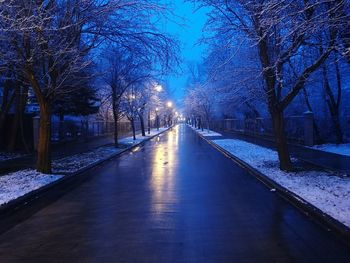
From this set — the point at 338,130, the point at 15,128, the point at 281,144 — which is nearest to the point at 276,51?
the point at 281,144

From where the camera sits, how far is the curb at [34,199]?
30.2 ft

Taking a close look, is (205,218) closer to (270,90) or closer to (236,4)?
(270,90)

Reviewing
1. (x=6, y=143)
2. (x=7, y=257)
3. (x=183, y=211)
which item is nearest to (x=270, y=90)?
(x=183, y=211)

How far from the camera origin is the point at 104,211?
385 inches

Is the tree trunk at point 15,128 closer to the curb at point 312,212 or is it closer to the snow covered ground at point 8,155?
the snow covered ground at point 8,155

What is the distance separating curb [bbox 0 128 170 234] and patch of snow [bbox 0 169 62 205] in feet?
0.52

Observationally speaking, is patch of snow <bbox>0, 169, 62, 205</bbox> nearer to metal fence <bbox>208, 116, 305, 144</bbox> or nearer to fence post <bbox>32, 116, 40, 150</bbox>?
fence post <bbox>32, 116, 40, 150</bbox>

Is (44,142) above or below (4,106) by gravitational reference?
below

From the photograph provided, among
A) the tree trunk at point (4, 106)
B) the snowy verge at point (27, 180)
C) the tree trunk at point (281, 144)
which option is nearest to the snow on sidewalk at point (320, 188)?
the tree trunk at point (281, 144)

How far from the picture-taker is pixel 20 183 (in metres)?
13.3

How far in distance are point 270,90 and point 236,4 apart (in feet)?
10.1

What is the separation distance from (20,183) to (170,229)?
678cm

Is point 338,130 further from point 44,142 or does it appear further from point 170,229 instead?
point 170,229

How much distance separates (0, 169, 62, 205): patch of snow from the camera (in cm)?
1140
